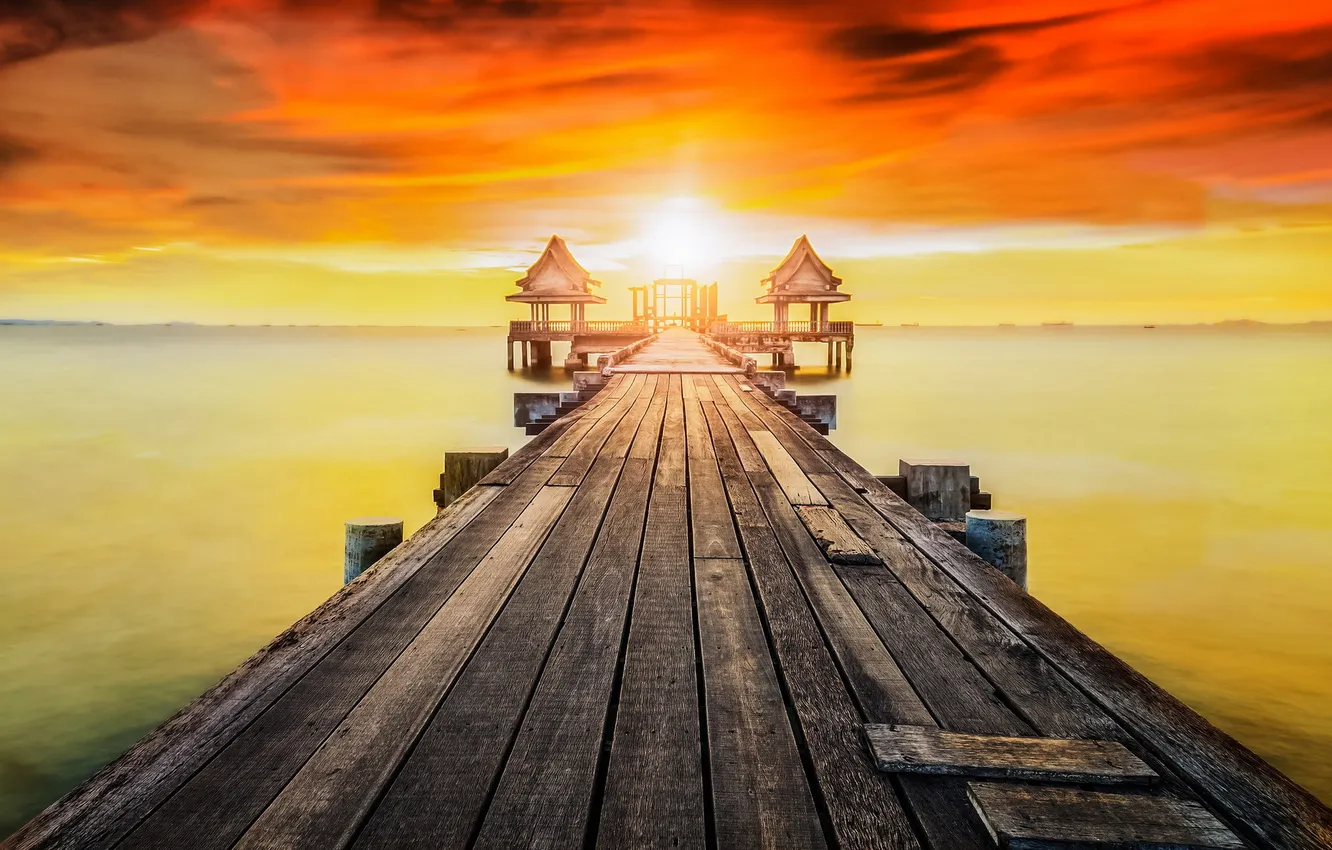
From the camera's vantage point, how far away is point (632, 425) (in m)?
7.93

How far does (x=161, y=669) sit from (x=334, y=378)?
128 ft

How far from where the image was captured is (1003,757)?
6.34ft

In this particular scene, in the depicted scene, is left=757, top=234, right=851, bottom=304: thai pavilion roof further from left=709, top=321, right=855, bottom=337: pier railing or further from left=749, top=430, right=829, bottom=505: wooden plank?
left=749, top=430, right=829, bottom=505: wooden plank

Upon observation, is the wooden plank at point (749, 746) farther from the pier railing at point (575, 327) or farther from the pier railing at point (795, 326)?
the pier railing at point (795, 326)

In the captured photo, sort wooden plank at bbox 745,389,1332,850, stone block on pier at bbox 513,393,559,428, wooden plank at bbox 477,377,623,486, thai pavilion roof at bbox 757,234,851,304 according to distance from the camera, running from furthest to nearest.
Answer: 1. thai pavilion roof at bbox 757,234,851,304
2. stone block on pier at bbox 513,393,559,428
3. wooden plank at bbox 477,377,623,486
4. wooden plank at bbox 745,389,1332,850

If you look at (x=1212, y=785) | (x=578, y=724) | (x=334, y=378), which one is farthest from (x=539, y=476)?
(x=334, y=378)

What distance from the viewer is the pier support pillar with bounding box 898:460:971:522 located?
21.0ft

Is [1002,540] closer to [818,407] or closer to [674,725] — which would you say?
[674,725]

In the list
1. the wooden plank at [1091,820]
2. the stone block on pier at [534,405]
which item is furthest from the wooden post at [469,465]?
the wooden plank at [1091,820]

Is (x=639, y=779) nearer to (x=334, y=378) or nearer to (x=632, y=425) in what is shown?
(x=632, y=425)

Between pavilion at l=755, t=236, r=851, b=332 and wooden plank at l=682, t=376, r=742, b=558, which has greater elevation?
pavilion at l=755, t=236, r=851, b=332

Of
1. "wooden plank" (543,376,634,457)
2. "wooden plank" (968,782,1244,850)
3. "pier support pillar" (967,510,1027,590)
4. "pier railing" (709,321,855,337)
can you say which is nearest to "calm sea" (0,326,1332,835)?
"pier support pillar" (967,510,1027,590)

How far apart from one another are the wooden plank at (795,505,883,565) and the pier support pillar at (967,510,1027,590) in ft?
2.79

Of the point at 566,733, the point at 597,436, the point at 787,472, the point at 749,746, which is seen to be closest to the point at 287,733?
the point at 566,733
